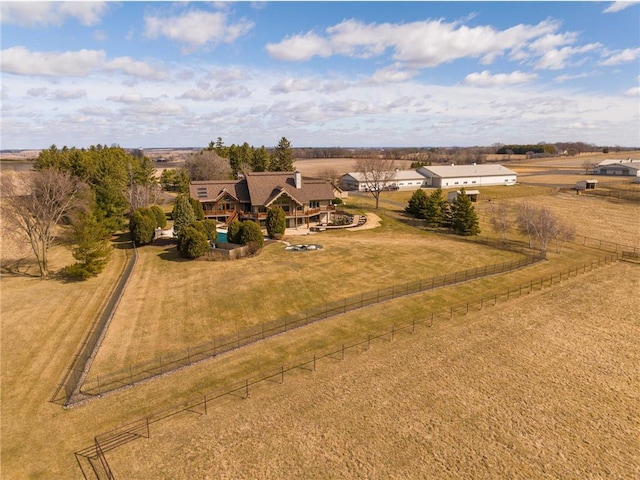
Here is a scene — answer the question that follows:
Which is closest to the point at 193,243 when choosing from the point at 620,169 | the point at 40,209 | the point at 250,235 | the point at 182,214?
the point at 250,235

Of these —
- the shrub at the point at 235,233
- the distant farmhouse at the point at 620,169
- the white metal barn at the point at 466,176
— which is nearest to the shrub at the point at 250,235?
the shrub at the point at 235,233

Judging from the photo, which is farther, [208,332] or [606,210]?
[606,210]

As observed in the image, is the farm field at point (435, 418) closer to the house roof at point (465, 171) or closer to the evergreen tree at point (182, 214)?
the evergreen tree at point (182, 214)

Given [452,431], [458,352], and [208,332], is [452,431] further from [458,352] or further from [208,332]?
[208,332]

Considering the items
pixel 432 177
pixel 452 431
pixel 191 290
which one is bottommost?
pixel 452 431

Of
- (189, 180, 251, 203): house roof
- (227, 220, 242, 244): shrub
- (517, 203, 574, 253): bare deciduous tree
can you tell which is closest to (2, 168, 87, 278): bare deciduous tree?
(189, 180, 251, 203): house roof

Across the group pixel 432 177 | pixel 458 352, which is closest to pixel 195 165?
Result: pixel 432 177
